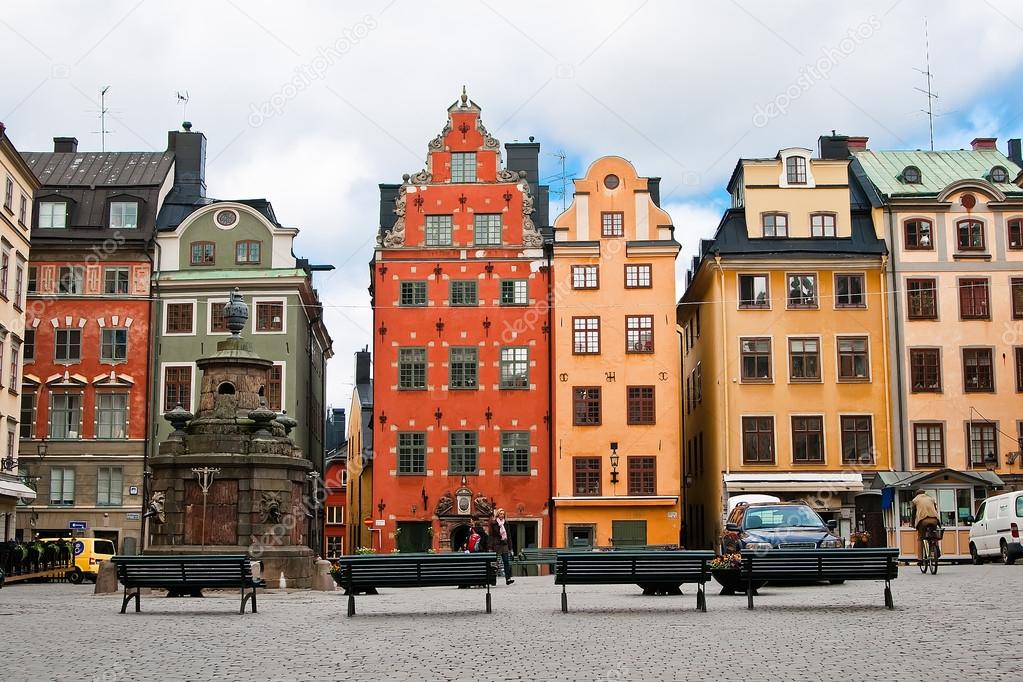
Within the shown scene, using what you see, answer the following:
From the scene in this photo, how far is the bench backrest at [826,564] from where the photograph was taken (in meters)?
19.9

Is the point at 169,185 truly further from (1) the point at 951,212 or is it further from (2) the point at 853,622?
(2) the point at 853,622

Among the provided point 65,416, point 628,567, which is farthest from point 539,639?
point 65,416

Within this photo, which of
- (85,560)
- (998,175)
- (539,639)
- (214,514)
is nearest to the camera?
(539,639)

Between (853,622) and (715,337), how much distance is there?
121 ft

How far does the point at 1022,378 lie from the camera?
52.5 meters

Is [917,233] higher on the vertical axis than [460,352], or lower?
higher

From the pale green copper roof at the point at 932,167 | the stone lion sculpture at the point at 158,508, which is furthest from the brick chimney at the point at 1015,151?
the stone lion sculpture at the point at 158,508

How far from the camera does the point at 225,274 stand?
55.1 meters

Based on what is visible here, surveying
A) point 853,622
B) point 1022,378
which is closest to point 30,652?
point 853,622

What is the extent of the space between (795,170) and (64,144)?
33257 millimetres

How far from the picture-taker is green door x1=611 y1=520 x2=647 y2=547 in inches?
2053

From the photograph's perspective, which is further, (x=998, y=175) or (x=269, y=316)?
(x=998, y=175)

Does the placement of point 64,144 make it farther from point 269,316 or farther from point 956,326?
point 956,326

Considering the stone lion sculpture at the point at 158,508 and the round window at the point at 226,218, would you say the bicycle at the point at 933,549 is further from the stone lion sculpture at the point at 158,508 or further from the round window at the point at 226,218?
the round window at the point at 226,218
